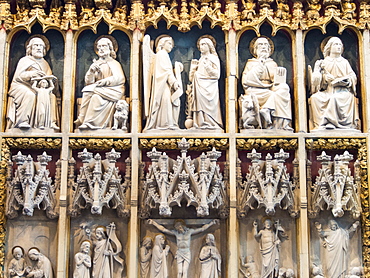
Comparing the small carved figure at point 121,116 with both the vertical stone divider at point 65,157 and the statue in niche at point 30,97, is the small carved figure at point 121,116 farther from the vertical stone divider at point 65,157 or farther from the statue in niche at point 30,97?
the statue in niche at point 30,97

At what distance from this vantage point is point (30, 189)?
51.8ft

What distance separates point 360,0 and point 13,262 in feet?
25.6

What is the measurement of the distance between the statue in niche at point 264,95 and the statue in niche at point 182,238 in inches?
77.2

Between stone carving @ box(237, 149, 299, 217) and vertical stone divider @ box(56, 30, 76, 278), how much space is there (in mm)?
3022

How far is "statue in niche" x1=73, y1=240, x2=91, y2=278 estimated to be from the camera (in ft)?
51.4

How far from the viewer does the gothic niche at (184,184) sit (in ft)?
51.6

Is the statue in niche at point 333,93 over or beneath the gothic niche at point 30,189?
over

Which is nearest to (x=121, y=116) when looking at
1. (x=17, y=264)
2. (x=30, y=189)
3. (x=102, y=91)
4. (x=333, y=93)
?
(x=102, y=91)

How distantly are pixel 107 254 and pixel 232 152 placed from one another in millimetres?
2810

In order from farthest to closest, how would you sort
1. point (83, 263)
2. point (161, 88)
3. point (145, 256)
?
point (161, 88), point (145, 256), point (83, 263)

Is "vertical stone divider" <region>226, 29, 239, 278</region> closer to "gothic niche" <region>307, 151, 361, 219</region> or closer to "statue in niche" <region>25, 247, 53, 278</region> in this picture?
"gothic niche" <region>307, 151, 361, 219</region>

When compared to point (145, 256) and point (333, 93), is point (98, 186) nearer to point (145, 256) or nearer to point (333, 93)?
point (145, 256)

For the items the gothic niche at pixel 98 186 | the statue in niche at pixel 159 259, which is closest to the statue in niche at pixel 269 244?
the statue in niche at pixel 159 259

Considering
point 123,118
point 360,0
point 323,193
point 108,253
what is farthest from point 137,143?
point 360,0
